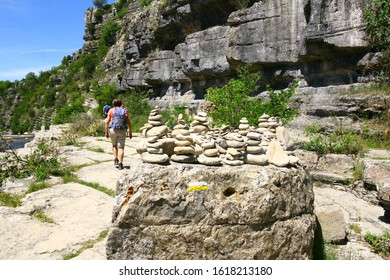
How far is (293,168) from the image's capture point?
3416 mm

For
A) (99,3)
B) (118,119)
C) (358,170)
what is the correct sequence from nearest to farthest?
(358,170)
(118,119)
(99,3)

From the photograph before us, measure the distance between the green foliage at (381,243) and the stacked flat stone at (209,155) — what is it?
2335mm

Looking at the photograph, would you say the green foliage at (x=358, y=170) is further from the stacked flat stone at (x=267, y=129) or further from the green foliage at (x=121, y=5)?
the green foliage at (x=121, y=5)

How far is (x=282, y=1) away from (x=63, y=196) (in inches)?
444

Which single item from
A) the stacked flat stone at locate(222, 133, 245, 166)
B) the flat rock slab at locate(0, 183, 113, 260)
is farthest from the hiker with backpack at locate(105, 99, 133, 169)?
the stacked flat stone at locate(222, 133, 245, 166)

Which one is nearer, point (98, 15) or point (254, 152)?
point (254, 152)

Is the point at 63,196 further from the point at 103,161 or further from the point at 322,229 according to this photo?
the point at 322,229

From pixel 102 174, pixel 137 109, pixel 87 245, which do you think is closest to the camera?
pixel 87 245

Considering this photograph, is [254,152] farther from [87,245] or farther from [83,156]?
[83,156]

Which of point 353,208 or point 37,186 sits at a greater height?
point 37,186

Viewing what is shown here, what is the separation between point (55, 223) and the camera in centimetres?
414

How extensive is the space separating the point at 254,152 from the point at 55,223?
2.67 meters

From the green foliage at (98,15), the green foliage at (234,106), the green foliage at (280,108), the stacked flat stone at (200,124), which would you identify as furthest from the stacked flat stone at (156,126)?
the green foliage at (98,15)

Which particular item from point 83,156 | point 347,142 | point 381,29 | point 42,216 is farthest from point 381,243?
point 381,29
